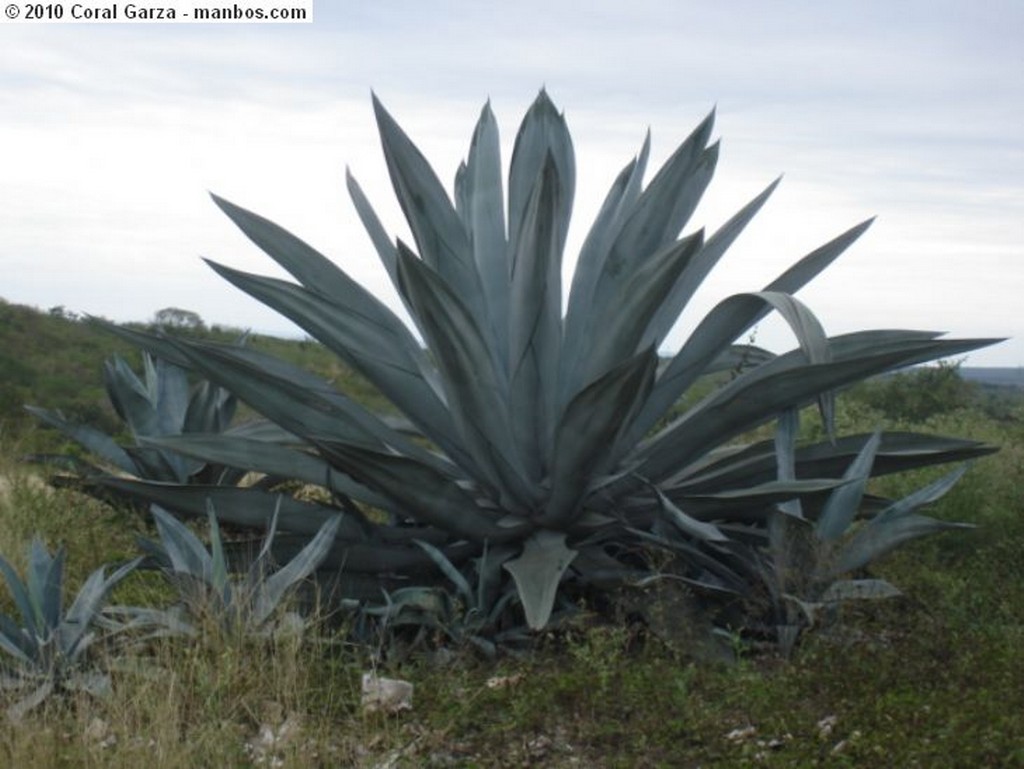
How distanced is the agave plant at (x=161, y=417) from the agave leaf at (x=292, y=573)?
91.6 inches

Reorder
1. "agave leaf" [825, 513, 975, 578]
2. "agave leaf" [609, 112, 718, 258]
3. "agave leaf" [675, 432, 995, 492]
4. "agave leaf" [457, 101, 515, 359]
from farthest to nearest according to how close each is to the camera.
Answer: "agave leaf" [457, 101, 515, 359]
"agave leaf" [609, 112, 718, 258]
"agave leaf" [675, 432, 995, 492]
"agave leaf" [825, 513, 975, 578]

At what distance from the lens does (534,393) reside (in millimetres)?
5461

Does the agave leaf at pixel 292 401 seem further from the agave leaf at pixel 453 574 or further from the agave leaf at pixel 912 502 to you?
the agave leaf at pixel 912 502

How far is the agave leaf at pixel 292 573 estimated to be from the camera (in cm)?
495

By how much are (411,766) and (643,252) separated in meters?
2.57

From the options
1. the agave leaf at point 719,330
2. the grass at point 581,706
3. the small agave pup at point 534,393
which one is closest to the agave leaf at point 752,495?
the small agave pup at point 534,393

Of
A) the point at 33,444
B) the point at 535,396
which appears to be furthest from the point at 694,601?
the point at 33,444

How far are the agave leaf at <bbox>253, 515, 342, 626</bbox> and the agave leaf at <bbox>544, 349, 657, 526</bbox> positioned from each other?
84cm

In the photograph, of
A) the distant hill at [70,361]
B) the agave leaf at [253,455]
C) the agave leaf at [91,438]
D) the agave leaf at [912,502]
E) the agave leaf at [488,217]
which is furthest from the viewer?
the distant hill at [70,361]

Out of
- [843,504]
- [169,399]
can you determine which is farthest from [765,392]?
[169,399]

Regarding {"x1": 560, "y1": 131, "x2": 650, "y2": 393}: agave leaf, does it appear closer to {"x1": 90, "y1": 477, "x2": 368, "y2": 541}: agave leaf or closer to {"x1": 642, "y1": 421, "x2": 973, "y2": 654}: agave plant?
{"x1": 642, "y1": 421, "x2": 973, "y2": 654}: agave plant

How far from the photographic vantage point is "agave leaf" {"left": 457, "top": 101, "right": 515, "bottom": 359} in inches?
234

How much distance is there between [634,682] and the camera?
4531 millimetres

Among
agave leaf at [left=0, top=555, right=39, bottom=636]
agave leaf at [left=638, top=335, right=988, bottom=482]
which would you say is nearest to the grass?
agave leaf at [left=0, top=555, right=39, bottom=636]
